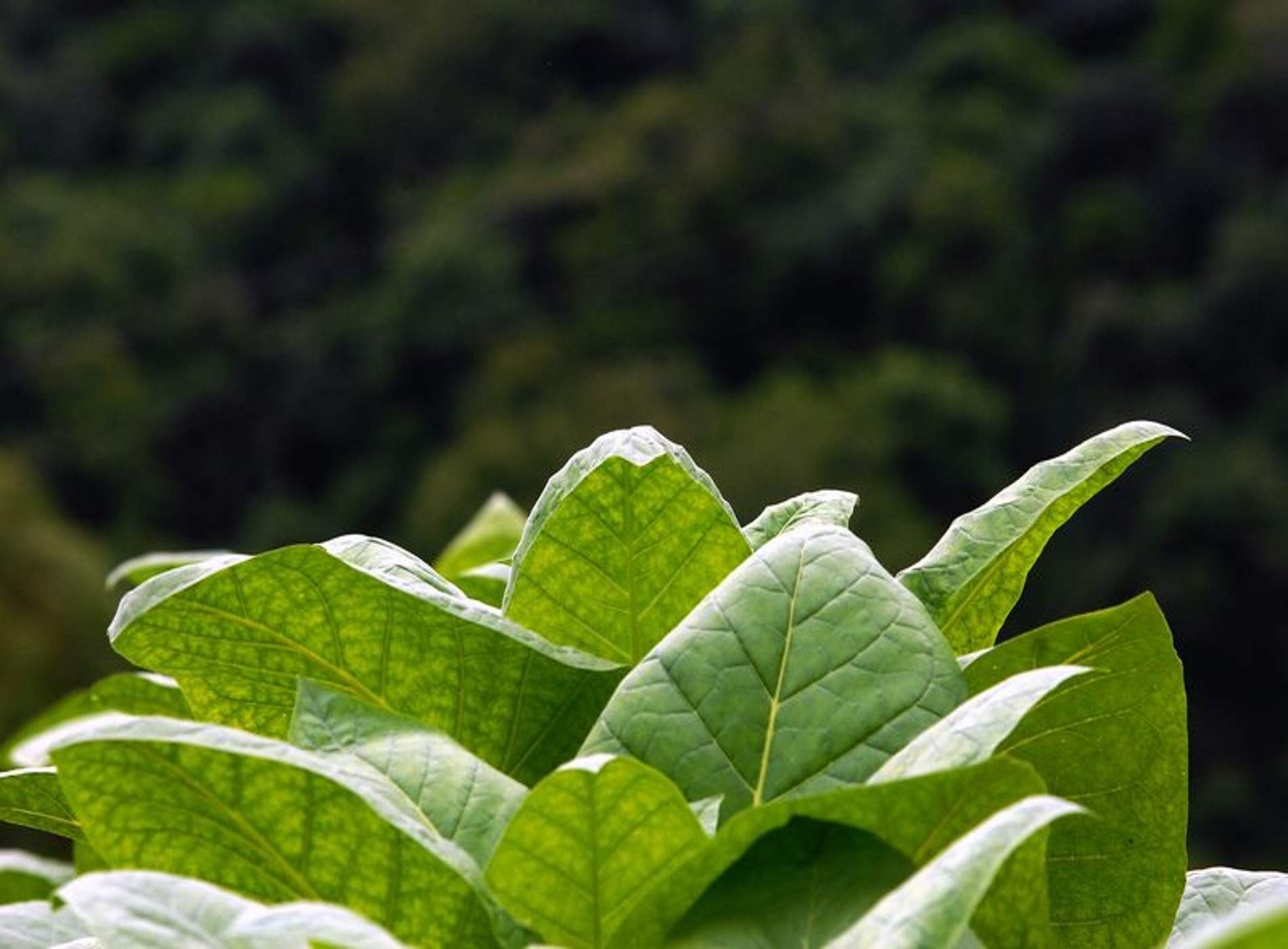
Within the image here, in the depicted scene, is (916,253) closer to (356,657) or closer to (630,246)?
(630,246)

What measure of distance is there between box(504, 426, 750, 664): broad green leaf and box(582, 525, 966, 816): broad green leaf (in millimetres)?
90

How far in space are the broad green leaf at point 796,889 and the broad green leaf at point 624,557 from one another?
0.57 ft

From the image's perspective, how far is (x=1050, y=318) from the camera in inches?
994

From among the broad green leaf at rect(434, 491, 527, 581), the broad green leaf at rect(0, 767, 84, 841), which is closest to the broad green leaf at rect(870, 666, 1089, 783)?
the broad green leaf at rect(0, 767, 84, 841)

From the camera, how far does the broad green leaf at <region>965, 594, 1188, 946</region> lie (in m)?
0.71

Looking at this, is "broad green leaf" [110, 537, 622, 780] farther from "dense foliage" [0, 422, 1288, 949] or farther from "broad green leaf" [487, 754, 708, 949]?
"broad green leaf" [487, 754, 708, 949]

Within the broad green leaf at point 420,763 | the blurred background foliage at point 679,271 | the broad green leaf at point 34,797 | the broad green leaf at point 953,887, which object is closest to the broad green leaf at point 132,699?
the broad green leaf at point 34,797

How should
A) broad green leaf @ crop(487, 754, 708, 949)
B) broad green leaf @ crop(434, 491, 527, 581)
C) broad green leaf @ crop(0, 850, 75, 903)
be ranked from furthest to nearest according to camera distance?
broad green leaf @ crop(434, 491, 527, 581)
broad green leaf @ crop(0, 850, 75, 903)
broad green leaf @ crop(487, 754, 708, 949)

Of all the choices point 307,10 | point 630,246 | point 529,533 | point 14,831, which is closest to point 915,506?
point 630,246

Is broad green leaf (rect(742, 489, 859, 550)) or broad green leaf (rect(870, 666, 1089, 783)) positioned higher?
broad green leaf (rect(742, 489, 859, 550))

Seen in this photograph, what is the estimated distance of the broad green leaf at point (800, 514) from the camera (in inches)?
32.1

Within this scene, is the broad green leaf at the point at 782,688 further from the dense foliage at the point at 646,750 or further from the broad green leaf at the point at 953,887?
the broad green leaf at the point at 953,887

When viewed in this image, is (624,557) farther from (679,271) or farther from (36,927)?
(679,271)

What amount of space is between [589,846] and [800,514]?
254mm
